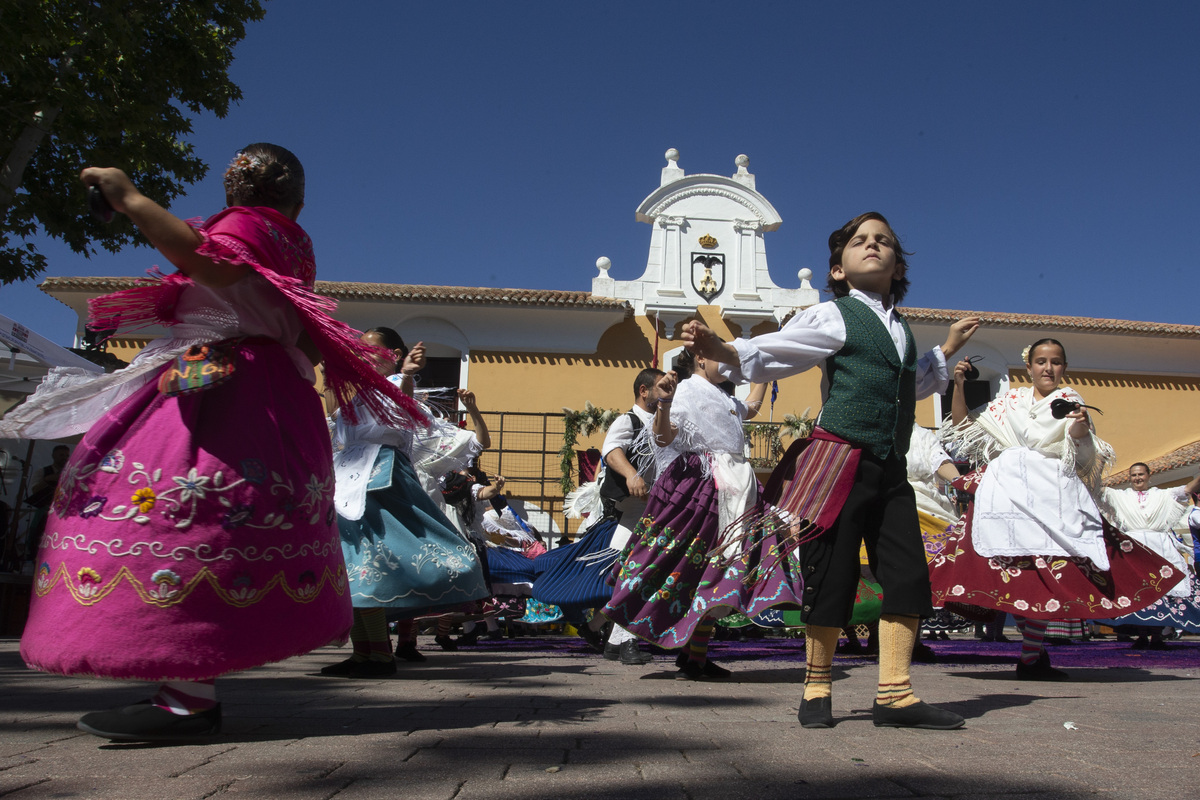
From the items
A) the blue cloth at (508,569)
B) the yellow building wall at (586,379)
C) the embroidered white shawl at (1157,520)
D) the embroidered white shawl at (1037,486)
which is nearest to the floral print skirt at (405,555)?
the embroidered white shawl at (1037,486)

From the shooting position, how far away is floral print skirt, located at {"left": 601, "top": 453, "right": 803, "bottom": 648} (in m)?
4.23

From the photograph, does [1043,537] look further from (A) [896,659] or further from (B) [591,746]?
(B) [591,746]

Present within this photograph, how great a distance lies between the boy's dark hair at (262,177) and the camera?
8.98 ft

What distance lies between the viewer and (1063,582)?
4535 mm

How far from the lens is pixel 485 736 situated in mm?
2393

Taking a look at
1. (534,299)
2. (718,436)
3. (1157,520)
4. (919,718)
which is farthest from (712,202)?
(919,718)

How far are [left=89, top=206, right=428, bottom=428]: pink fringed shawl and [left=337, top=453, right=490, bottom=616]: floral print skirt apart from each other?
4.86ft

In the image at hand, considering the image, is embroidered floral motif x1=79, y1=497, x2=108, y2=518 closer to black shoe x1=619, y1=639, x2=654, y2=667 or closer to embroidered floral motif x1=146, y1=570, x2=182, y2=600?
embroidered floral motif x1=146, y1=570, x2=182, y2=600

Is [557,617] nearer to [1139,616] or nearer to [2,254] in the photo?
[1139,616]

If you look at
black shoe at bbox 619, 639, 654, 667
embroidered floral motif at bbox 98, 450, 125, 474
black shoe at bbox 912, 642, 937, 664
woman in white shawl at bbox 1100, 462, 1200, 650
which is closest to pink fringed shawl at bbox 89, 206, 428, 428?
embroidered floral motif at bbox 98, 450, 125, 474

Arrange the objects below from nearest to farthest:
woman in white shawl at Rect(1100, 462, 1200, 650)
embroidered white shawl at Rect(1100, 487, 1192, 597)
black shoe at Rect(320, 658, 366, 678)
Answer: black shoe at Rect(320, 658, 366, 678), woman in white shawl at Rect(1100, 462, 1200, 650), embroidered white shawl at Rect(1100, 487, 1192, 597)

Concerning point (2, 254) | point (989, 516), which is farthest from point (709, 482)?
point (2, 254)

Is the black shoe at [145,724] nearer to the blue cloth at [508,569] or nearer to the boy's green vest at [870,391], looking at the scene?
the boy's green vest at [870,391]

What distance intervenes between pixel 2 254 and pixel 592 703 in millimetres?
9577
